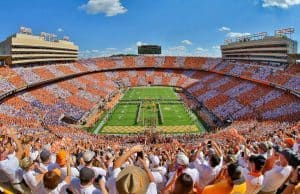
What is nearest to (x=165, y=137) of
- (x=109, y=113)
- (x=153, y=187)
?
(x=109, y=113)

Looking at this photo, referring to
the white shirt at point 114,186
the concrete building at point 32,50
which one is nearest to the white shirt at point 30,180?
the white shirt at point 114,186

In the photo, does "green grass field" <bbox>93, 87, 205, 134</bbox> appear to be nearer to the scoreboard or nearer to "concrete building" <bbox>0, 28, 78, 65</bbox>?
"concrete building" <bbox>0, 28, 78, 65</bbox>

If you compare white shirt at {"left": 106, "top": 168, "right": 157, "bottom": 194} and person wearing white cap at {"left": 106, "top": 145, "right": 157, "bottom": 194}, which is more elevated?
person wearing white cap at {"left": 106, "top": 145, "right": 157, "bottom": 194}

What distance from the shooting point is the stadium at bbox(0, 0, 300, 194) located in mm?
6059

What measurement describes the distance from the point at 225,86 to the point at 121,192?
188ft

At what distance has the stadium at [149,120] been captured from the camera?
6.06m

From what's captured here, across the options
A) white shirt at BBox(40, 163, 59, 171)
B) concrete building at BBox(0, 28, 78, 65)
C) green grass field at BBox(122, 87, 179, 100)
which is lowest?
green grass field at BBox(122, 87, 179, 100)

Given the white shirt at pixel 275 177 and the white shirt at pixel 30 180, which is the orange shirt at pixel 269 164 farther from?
the white shirt at pixel 30 180

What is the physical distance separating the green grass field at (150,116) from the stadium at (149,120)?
14cm

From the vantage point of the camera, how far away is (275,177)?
604 centimetres

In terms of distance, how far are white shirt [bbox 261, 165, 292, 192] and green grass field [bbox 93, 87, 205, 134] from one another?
31.8m

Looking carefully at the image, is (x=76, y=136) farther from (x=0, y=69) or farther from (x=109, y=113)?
(x=0, y=69)

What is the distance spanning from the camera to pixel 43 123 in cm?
3531


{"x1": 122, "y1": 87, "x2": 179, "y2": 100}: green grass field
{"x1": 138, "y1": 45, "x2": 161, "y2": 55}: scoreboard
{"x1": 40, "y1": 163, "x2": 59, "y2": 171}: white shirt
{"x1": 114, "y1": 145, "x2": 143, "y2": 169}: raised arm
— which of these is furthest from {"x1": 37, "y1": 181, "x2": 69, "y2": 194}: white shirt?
{"x1": 138, "y1": 45, "x2": 161, "y2": 55}: scoreboard
